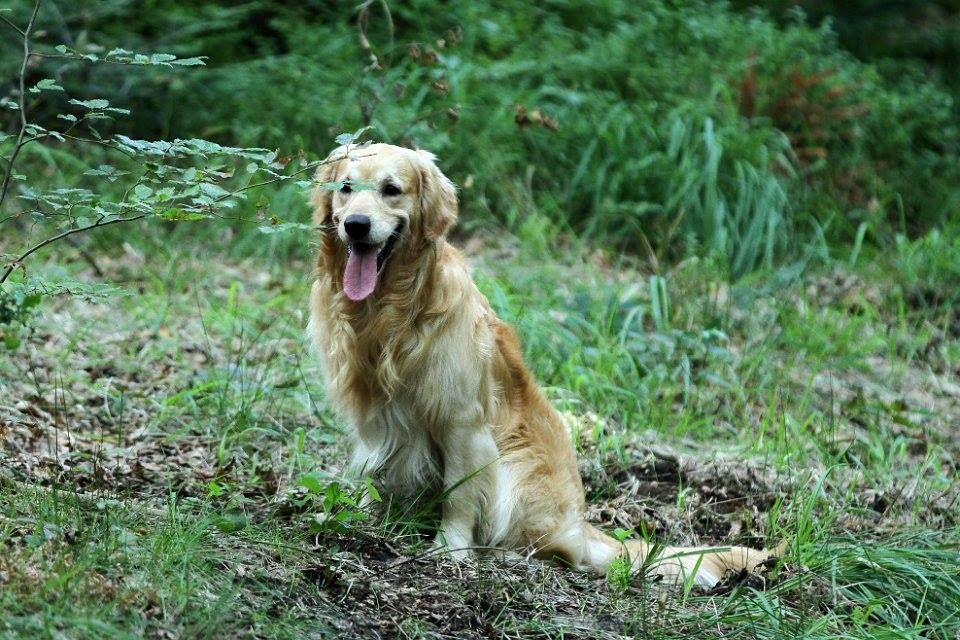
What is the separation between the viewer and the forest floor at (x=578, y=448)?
3.11m

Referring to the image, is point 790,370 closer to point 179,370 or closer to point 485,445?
point 485,445

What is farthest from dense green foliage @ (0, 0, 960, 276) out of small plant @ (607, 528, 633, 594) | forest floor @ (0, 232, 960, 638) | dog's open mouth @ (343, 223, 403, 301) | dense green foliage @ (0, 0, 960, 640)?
dog's open mouth @ (343, 223, 403, 301)

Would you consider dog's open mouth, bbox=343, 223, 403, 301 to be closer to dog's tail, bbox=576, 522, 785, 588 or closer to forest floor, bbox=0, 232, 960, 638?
forest floor, bbox=0, 232, 960, 638

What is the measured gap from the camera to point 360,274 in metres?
3.83

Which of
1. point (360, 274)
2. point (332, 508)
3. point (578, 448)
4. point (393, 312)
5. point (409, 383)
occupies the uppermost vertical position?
point (360, 274)

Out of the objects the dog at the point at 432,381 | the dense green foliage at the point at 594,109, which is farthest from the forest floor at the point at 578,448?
the dense green foliage at the point at 594,109

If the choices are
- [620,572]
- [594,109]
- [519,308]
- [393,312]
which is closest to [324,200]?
[393,312]

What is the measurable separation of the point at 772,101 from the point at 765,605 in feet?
20.0

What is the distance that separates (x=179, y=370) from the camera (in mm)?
5297

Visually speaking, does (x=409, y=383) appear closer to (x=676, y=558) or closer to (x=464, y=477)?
(x=464, y=477)

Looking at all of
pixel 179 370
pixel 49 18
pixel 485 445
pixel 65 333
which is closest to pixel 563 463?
pixel 485 445

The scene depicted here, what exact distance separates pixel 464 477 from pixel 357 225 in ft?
3.04

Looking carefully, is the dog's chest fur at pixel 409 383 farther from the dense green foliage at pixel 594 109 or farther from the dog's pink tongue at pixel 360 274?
the dense green foliage at pixel 594 109

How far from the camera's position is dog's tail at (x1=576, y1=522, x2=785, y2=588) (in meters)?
3.77
